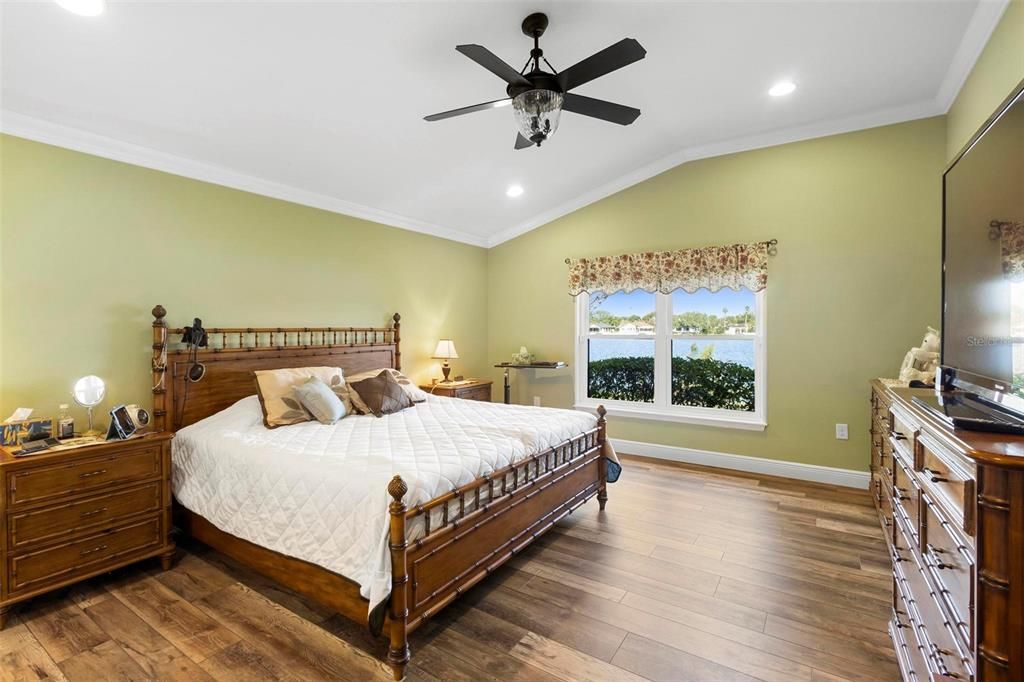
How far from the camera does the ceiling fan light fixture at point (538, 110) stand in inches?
87.4

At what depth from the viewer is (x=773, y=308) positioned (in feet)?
14.1

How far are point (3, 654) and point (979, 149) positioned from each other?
442 centimetres

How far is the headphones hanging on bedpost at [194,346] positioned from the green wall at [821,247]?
155 inches

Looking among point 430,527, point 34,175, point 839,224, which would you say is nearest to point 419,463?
point 430,527

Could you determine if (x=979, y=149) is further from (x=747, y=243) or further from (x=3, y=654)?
(x=3, y=654)

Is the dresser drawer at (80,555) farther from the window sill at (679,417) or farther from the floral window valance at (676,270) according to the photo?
the floral window valance at (676,270)

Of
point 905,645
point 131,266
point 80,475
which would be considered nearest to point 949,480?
point 905,645

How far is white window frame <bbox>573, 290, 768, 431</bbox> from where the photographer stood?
441 centimetres

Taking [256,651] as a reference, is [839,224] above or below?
above

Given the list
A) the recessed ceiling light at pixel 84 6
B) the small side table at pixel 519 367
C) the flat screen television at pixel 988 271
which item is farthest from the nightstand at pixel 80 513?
the flat screen television at pixel 988 271

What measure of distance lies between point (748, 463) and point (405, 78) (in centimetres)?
430

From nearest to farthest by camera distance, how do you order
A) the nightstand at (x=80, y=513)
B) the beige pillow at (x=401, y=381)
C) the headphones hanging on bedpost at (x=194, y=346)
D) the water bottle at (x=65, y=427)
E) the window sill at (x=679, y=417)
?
1. the nightstand at (x=80, y=513)
2. the water bottle at (x=65, y=427)
3. the headphones hanging on bedpost at (x=194, y=346)
4. the beige pillow at (x=401, y=381)
5. the window sill at (x=679, y=417)

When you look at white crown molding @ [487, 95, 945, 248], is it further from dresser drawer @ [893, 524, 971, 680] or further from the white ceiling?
dresser drawer @ [893, 524, 971, 680]

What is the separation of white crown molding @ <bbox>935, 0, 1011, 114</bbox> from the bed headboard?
4.77 meters
